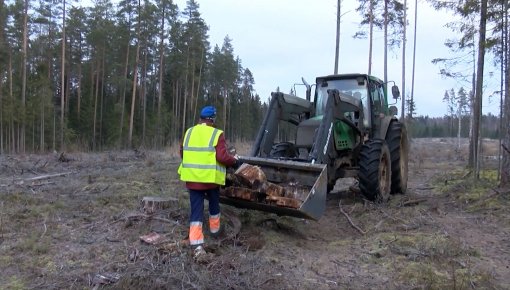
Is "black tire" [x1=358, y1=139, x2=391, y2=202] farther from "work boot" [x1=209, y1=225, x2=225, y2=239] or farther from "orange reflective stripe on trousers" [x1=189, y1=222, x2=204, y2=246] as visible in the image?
"orange reflective stripe on trousers" [x1=189, y1=222, x2=204, y2=246]

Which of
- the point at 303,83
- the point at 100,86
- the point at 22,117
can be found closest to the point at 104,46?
the point at 100,86

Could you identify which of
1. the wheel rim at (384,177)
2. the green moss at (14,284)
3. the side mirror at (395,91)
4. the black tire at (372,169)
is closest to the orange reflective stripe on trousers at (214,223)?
the green moss at (14,284)

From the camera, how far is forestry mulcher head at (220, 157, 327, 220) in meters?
6.37

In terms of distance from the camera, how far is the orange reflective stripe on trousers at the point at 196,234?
570 cm

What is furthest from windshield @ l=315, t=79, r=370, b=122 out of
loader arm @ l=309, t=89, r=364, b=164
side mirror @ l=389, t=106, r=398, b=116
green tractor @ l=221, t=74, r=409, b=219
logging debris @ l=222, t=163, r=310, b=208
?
logging debris @ l=222, t=163, r=310, b=208

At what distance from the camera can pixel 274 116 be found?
872cm

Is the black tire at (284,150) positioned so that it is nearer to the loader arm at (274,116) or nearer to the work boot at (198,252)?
the loader arm at (274,116)

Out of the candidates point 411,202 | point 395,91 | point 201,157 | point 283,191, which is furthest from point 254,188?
point 395,91

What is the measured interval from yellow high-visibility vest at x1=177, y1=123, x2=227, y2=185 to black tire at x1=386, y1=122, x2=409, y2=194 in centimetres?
578

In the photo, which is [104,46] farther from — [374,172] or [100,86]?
[374,172]

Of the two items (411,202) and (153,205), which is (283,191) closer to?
(153,205)

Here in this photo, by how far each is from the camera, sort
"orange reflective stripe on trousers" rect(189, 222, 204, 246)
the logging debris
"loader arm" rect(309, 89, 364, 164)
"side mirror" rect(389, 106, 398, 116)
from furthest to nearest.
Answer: "side mirror" rect(389, 106, 398, 116) → "loader arm" rect(309, 89, 364, 164) → the logging debris → "orange reflective stripe on trousers" rect(189, 222, 204, 246)

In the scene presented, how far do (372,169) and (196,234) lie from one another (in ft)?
14.3

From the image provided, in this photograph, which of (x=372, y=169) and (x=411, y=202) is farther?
(x=411, y=202)
